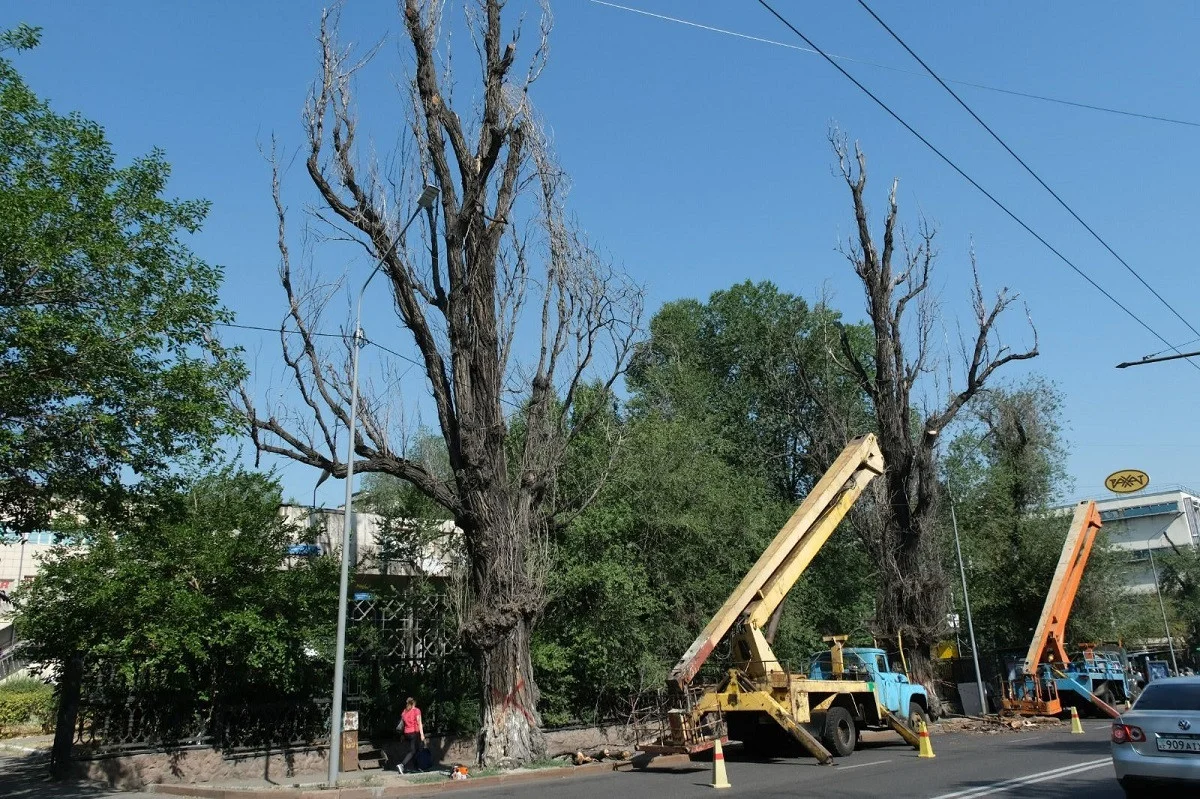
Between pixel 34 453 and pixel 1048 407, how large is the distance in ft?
149

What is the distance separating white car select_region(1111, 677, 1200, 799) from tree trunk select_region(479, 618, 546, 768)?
9593mm

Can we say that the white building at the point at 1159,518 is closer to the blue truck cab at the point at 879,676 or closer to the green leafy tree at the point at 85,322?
the blue truck cab at the point at 879,676

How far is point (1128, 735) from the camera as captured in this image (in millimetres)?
9031

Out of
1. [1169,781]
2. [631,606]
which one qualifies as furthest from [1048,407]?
[1169,781]

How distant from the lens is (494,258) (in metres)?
18.0

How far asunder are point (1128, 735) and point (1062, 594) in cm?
1872

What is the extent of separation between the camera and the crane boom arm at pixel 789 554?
15477mm

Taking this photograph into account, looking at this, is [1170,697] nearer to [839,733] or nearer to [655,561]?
[839,733]

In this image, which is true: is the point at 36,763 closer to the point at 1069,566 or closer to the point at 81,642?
the point at 81,642

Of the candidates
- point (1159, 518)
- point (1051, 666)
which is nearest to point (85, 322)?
point (1051, 666)

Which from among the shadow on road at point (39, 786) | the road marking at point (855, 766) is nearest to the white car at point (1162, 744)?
the road marking at point (855, 766)

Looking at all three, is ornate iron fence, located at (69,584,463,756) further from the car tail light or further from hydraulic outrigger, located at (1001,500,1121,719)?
hydraulic outrigger, located at (1001,500,1121,719)

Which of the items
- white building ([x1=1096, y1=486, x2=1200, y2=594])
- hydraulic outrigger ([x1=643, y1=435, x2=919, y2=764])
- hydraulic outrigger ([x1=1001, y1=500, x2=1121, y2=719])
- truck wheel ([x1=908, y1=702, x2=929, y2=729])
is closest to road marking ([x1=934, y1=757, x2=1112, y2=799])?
hydraulic outrigger ([x1=643, y1=435, x2=919, y2=764])

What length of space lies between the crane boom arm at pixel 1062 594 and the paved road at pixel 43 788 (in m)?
22.1
